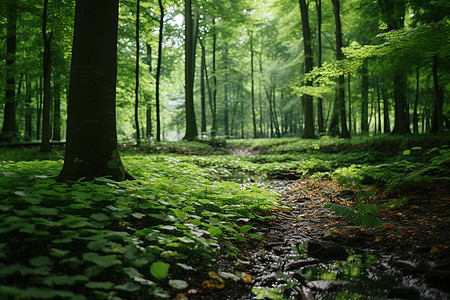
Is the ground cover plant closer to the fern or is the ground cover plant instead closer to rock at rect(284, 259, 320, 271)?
the fern

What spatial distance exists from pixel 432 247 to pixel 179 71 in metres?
26.5

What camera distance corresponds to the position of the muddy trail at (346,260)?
7.22ft

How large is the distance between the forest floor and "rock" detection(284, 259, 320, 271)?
0.01m

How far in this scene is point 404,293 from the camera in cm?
208

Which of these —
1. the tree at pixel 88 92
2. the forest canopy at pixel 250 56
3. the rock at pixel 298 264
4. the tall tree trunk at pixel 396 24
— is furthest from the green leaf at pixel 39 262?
the tall tree trunk at pixel 396 24

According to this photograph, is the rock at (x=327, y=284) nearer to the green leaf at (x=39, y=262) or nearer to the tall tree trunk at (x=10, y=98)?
the green leaf at (x=39, y=262)

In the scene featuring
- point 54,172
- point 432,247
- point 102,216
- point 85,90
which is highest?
point 85,90

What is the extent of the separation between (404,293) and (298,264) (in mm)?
999

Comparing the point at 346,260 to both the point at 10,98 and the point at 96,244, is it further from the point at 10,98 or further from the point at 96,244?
the point at 10,98

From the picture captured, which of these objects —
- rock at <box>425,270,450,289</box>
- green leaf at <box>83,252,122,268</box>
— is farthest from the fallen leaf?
green leaf at <box>83,252,122,268</box>

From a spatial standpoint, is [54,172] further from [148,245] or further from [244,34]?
[244,34]

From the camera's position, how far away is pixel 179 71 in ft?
85.8

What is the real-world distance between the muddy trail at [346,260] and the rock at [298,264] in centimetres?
1

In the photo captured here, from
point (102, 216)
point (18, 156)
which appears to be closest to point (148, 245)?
point (102, 216)
